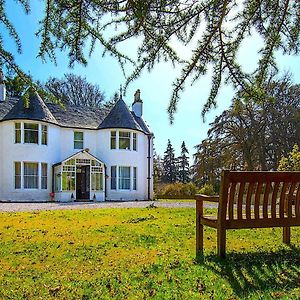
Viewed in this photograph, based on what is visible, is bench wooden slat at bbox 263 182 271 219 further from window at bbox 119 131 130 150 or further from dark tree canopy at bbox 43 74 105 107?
dark tree canopy at bbox 43 74 105 107

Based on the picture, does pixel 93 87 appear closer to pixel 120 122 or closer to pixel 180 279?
pixel 120 122

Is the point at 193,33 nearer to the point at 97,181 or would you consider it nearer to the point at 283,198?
the point at 283,198

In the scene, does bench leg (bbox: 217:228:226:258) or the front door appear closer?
bench leg (bbox: 217:228:226:258)

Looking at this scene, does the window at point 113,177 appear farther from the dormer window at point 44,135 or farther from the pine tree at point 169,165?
the pine tree at point 169,165

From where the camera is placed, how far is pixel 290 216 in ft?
16.8

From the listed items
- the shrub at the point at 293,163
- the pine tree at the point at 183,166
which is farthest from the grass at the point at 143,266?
the pine tree at the point at 183,166

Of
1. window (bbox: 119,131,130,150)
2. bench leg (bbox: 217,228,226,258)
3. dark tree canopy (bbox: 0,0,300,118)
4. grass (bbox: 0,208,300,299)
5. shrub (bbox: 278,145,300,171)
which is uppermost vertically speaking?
window (bbox: 119,131,130,150)

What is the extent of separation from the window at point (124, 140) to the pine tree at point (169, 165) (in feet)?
78.1

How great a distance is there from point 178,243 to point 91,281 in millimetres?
2503

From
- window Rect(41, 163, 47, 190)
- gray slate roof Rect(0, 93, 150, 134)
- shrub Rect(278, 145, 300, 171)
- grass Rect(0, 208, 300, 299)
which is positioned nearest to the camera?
grass Rect(0, 208, 300, 299)

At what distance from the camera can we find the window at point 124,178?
81.3 ft

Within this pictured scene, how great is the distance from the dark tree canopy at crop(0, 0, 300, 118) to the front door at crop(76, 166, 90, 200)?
2160 cm

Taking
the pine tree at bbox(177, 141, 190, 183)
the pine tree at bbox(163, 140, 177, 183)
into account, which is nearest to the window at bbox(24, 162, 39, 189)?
the pine tree at bbox(163, 140, 177, 183)

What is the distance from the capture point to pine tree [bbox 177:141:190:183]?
161 ft
